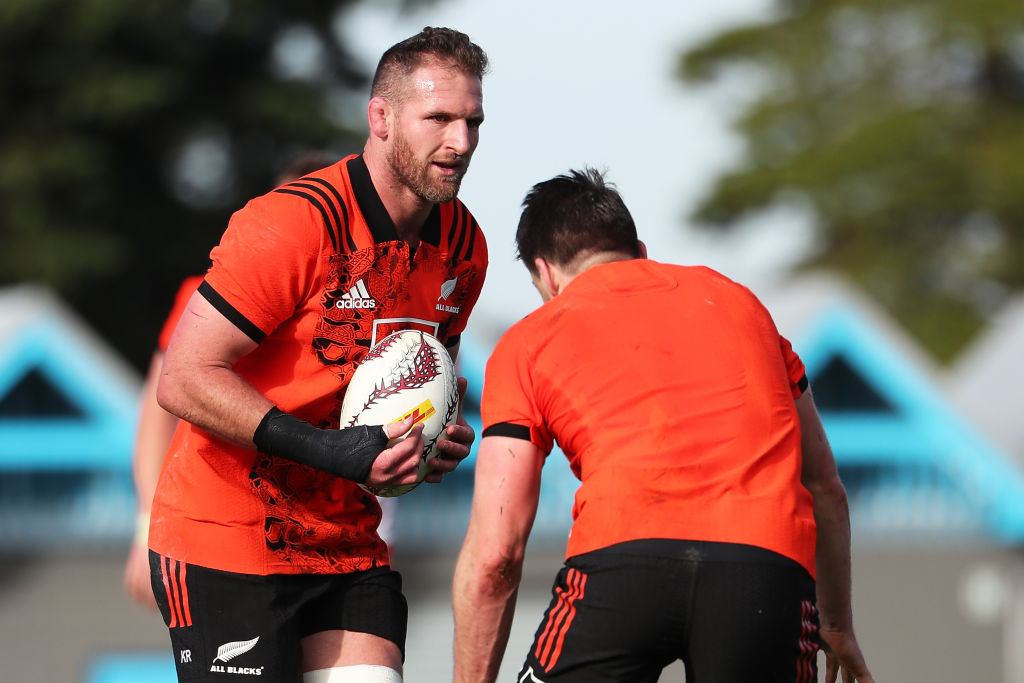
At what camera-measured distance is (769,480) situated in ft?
12.4

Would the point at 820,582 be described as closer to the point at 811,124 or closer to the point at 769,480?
the point at 769,480

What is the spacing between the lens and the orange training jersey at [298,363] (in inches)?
155

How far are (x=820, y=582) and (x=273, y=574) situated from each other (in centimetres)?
169

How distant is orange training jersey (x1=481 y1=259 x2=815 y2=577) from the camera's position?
147 inches

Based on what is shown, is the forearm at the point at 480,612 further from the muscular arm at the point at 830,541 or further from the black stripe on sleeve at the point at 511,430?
the muscular arm at the point at 830,541

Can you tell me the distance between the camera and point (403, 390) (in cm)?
407

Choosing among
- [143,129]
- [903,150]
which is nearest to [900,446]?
[143,129]

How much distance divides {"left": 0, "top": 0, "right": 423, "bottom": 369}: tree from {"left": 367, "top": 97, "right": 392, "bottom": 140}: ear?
22.7 metres

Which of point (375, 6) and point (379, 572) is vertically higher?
point (375, 6)

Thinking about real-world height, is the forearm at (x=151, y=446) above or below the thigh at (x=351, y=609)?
above

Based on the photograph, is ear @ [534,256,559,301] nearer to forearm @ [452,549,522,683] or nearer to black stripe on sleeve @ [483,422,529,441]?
black stripe on sleeve @ [483,422,529,441]

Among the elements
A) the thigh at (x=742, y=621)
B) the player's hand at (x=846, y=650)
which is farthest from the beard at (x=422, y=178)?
the player's hand at (x=846, y=650)

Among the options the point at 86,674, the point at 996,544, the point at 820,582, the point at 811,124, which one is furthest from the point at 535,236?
the point at 811,124

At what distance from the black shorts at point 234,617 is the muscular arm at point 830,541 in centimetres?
150
